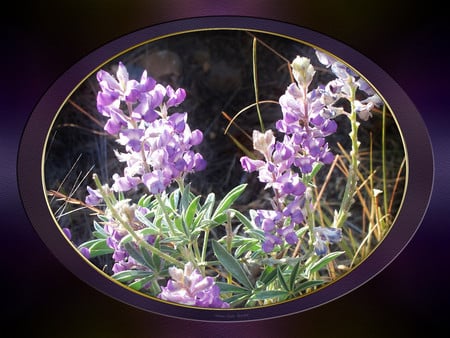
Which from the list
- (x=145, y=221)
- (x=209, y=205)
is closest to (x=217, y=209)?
(x=209, y=205)

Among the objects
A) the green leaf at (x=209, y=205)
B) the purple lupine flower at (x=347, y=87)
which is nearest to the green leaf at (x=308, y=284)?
the green leaf at (x=209, y=205)

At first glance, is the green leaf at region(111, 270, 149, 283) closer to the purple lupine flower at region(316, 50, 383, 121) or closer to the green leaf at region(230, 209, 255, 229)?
the green leaf at region(230, 209, 255, 229)

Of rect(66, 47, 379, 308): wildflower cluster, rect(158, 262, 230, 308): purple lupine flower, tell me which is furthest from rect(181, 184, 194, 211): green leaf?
rect(158, 262, 230, 308): purple lupine flower

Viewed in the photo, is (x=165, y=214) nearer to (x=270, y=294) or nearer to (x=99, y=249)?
(x=99, y=249)

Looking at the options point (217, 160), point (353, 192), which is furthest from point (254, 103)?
point (353, 192)

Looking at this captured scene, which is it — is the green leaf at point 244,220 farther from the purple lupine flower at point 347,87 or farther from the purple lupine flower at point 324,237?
the purple lupine flower at point 347,87

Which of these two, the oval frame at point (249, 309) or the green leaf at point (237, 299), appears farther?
the green leaf at point (237, 299)
